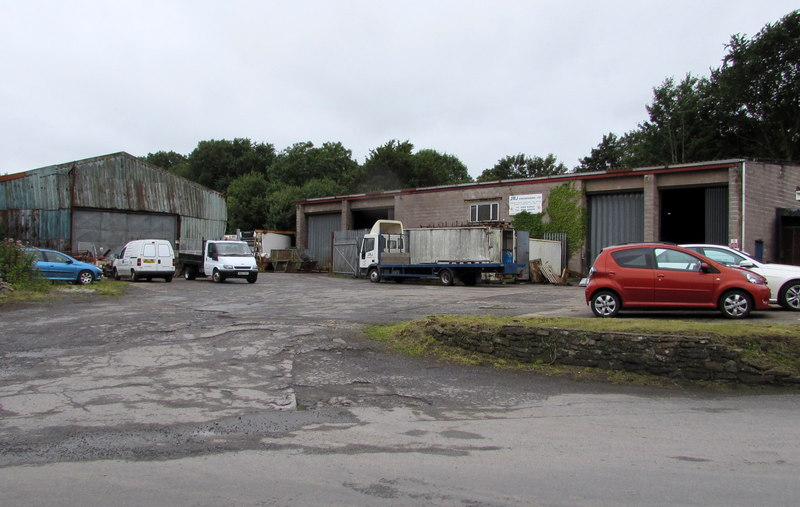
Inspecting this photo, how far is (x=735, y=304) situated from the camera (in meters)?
10.6

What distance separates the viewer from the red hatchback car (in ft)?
34.6

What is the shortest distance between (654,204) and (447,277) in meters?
10.6

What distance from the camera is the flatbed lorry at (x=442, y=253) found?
25.6 m

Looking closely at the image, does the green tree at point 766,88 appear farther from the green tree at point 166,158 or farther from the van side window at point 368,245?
the green tree at point 166,158

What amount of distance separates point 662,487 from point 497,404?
2.72 metres

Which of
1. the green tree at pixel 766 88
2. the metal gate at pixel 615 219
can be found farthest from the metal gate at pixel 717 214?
the green tree at pixel 766 88

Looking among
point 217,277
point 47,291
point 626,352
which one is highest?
point 217,277

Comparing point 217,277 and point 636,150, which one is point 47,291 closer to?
point 217,277

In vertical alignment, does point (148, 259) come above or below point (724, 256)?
below

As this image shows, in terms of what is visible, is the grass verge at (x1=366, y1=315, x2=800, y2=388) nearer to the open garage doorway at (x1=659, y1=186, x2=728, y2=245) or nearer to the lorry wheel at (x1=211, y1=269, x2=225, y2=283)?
the lorry wheel at (x1=211, y1=269, x2=225, y2=283)

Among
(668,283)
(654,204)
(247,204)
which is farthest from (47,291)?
(247,204)

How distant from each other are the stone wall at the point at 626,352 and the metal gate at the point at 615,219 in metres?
22.1

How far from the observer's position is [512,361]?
876 centimetres

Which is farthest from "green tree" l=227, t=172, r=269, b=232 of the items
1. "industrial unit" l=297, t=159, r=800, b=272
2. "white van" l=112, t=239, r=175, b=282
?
"white van" l=112, t=239, r=175, b=282
